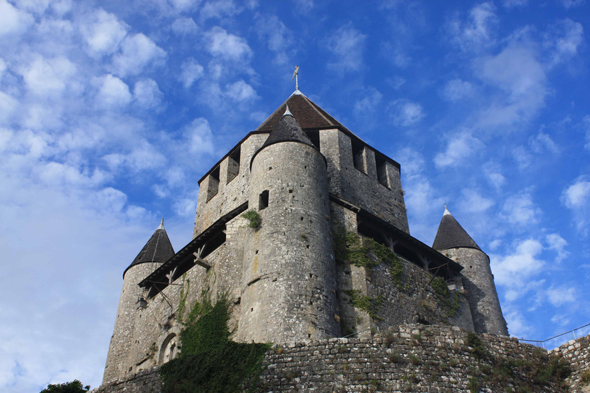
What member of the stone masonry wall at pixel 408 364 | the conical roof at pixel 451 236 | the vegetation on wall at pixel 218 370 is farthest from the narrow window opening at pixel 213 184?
the stone masonry wall at pixel 408 364

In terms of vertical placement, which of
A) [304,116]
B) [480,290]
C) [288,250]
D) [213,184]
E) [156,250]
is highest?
[304,116]

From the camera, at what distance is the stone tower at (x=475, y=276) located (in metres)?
19.9

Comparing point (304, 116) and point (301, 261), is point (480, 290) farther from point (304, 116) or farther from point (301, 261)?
point (304, 116)

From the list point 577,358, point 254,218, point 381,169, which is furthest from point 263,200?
point 577,358

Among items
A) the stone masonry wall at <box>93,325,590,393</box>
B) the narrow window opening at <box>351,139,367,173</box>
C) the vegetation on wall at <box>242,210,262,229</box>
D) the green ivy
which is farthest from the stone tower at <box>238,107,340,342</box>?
the narrow window opening at <box>351,139,367,173</box>

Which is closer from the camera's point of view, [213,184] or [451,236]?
[451,236]

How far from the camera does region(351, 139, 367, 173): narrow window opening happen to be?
22734mm

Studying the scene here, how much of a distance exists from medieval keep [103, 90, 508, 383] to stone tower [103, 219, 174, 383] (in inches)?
2.1

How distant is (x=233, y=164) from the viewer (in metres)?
23.7

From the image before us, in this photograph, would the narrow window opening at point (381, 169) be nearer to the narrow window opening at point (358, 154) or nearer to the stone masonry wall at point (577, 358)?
the narrow window opening at point (358, 154)

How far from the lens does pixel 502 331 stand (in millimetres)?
19891

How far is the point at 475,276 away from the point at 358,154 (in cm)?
690

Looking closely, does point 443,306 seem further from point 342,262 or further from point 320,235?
point 320,235

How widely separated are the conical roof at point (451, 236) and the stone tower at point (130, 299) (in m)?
11.9
